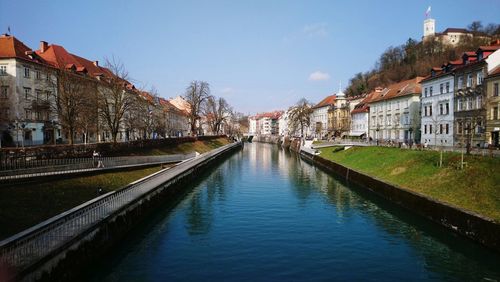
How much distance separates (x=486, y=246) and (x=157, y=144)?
126 ft

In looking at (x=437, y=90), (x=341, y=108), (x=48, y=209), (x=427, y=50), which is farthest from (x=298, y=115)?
(x=48, y=209)

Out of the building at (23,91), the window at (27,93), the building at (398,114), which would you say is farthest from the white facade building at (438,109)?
the window at (27,93)

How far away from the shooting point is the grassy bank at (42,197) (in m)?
13.2

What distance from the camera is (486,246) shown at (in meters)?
14.5

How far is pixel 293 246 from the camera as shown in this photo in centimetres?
1577

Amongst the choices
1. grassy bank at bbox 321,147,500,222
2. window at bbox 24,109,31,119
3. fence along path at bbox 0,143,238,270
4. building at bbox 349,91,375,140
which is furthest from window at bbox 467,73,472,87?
window at bbox 24,109,31,119

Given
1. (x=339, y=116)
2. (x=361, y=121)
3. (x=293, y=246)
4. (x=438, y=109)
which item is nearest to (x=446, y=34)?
(x=339, y=116)

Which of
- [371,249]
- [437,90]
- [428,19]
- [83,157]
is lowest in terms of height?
A: [371,249]

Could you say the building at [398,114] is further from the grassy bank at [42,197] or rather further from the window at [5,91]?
the window at [5,91]

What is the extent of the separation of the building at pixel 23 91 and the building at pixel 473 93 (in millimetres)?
49482

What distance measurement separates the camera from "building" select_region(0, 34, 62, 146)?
4375cm

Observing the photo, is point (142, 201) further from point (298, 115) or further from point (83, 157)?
point (298, 115)

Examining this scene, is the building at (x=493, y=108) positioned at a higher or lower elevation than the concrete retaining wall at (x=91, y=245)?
higher

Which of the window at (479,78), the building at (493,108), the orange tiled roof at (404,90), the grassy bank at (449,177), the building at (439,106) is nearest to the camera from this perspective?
the grassy bank at (449,177)
